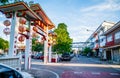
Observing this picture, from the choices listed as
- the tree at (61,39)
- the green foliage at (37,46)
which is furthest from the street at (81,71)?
the green foliage at (37,46)

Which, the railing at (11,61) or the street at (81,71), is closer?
the railing at (11,61)

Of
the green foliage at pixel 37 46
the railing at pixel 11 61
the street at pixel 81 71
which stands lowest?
the street at pixel 81 71

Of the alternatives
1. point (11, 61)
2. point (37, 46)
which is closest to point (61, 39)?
point (37, 46)

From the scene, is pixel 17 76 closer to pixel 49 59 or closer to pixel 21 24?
pixel 21 24

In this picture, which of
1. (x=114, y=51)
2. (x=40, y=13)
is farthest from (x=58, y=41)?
(x=40, y=13)

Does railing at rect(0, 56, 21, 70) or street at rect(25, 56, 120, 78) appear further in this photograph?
street at rect(25, 56, 120, 78)

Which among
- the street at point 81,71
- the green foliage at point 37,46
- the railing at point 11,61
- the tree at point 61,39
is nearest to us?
the railing at point 11,61

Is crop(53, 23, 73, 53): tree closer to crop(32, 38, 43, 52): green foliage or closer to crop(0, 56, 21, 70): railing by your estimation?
crop(32, 38, 43, 52): green foliage

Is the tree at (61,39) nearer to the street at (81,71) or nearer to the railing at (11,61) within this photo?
the street at (81,71)

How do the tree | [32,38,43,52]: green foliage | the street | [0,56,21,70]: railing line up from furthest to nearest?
[32,38,43,52]: green foliage, the tree, the street, [0,56,21,70]: railing

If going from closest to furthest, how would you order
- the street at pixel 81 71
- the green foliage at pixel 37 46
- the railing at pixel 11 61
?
the railing at pixel 11 61, the street at pixel 81 71, the green foliage at pixel 37 46

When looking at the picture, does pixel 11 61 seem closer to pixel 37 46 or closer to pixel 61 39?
pixel 61 39

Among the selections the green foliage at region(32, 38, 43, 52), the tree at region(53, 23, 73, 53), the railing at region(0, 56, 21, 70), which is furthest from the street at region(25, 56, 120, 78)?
the green foliage at region(32, 38, 43, 52)

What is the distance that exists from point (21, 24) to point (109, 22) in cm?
5058
